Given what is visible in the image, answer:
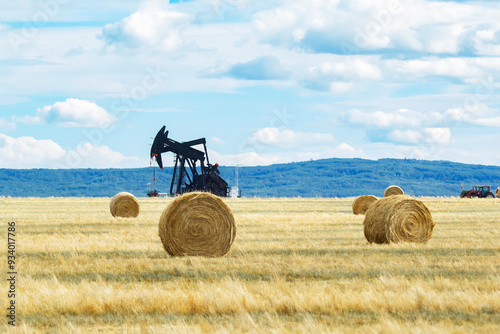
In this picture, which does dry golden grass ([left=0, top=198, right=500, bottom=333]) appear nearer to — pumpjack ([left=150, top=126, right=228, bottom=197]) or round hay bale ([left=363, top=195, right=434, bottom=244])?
round hay bale ([left=363, top=195, right=434, bottom=244])

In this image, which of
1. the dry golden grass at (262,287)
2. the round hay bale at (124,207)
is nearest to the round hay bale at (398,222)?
the dry golden grass at (262,287)

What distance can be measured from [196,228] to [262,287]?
618 centimetres

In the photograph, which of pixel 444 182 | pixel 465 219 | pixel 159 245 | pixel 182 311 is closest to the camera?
pixel 182 311

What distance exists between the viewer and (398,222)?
20.5 metres

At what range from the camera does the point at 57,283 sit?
41.0 ft

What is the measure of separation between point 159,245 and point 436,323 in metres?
11.1

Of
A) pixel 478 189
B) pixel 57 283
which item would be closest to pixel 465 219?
pixel 57 283

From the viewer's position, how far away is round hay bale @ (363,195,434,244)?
800 inches

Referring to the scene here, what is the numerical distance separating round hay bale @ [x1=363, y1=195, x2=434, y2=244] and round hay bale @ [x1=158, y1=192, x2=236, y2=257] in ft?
14.2

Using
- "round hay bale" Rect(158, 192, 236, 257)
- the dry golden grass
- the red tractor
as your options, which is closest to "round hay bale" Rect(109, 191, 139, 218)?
the dry golden grass

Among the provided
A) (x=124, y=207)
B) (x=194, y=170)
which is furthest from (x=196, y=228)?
(x=194, y=170)

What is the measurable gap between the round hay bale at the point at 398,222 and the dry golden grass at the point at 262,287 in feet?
2.19

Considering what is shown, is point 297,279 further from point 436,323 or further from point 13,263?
point 13,263

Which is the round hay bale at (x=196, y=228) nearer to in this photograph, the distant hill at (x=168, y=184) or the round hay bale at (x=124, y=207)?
the round hay bale at (x=124, y=207)
